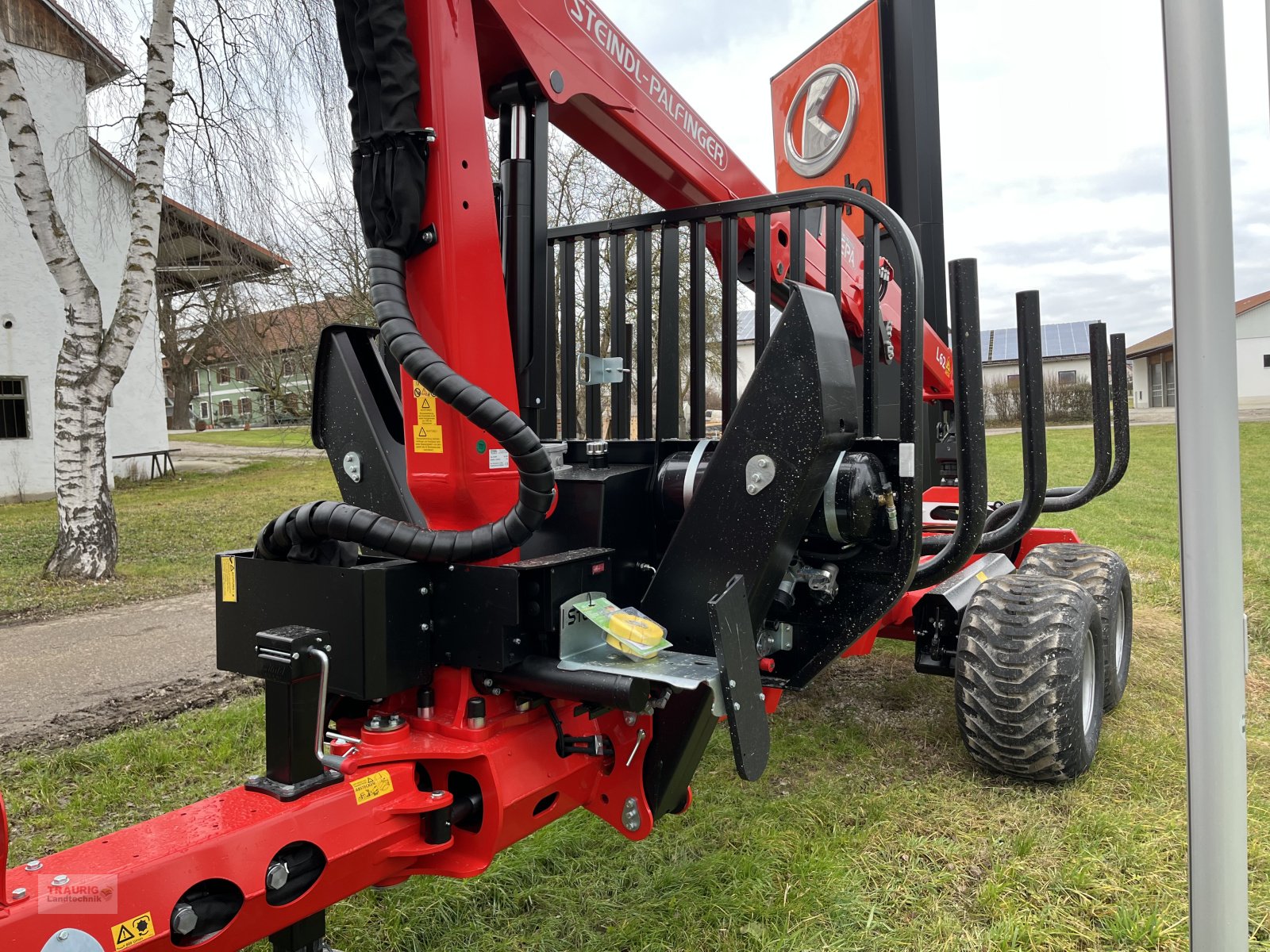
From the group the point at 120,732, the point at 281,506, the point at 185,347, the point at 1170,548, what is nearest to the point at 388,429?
the point at 120,732

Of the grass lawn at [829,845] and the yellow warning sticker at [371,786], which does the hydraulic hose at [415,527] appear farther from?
the grass lawn at [829,845]

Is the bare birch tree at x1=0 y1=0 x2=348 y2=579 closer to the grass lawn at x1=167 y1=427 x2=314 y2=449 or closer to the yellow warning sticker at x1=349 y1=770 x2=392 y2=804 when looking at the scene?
the yellow warning sticker at x1=349 y1=770 x2=392 y2=804

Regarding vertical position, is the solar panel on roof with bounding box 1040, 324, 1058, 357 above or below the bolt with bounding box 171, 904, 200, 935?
above

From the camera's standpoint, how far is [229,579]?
239cm

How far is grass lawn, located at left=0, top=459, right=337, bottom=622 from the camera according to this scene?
771cm

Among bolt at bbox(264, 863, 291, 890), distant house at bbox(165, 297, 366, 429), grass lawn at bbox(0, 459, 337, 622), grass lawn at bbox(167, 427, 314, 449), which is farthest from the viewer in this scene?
grass lawn at bbox(167, 427, 314, 449)

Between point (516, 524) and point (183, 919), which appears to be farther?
point (516, 524)

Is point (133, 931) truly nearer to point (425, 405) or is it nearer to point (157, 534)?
point (425, 405)

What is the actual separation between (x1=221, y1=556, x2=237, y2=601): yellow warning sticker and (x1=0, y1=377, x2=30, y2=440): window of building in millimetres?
15466

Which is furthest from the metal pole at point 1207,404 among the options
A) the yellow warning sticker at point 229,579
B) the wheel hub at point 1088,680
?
the wheel hub at point 1088,680

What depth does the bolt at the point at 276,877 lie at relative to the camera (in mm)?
1701

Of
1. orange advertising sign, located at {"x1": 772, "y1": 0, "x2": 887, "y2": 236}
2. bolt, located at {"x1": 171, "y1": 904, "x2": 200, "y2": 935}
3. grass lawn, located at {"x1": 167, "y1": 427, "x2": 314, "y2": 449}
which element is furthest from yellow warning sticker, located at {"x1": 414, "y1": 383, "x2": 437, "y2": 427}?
grass lawn, located at {"x1": 167, "y1": 427, "x2": 314, "y2": 449}

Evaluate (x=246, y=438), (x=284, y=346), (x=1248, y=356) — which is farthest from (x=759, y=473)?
(x=246, y=438)

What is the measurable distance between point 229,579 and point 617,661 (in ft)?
3.47
